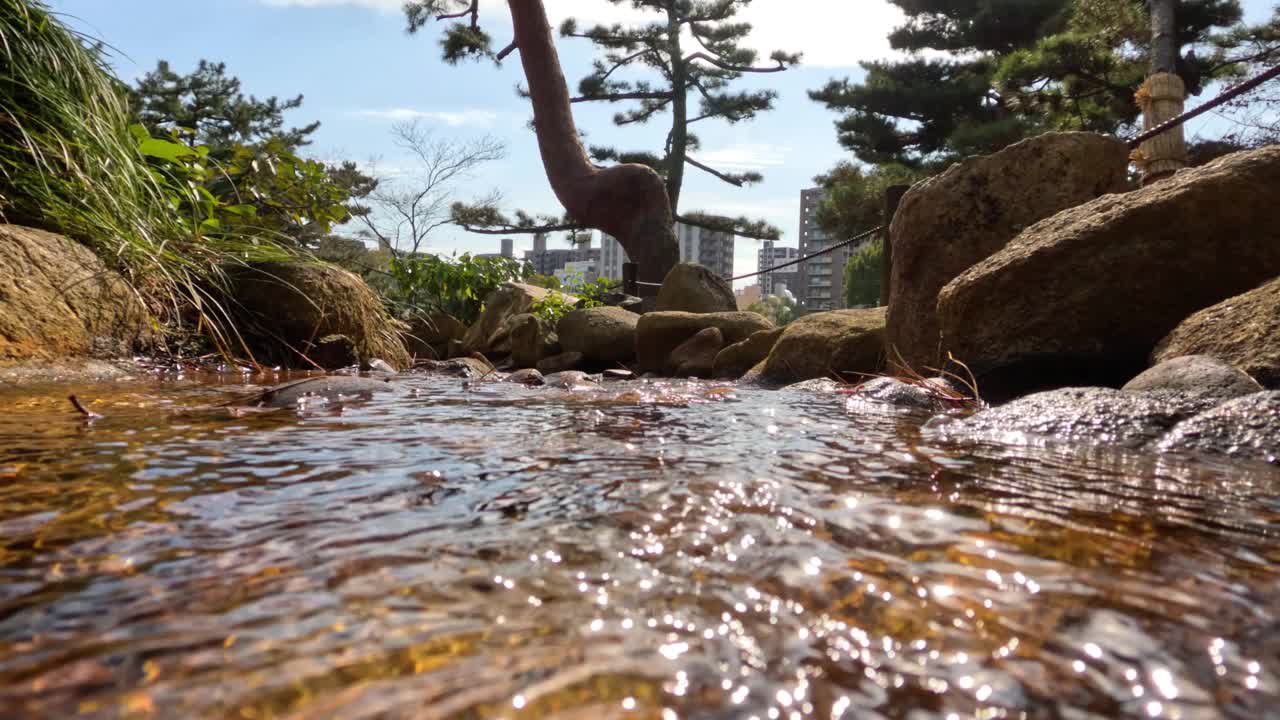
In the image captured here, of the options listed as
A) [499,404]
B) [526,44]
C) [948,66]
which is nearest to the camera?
[499,404]

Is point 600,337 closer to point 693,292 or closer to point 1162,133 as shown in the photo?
point 693,292

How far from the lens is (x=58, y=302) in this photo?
386 centimetres

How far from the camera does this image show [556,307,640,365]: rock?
879cm

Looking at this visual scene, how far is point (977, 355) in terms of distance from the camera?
14.2ft

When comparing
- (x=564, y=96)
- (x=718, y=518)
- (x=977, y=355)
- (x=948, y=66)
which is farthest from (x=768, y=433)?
(x=948, y=66)

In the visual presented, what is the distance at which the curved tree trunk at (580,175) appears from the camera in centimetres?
1408

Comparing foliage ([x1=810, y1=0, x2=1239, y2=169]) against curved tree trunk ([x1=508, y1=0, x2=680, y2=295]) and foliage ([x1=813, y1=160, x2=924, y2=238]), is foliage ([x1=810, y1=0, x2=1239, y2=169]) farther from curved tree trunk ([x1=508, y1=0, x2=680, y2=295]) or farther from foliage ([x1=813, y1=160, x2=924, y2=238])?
curved tree trunk ([x1=508, y1=0, x2=680, y2=295])

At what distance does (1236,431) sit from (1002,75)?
17.0 metres

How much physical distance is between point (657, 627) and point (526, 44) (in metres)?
14.7

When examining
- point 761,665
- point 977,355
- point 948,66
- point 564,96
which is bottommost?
point 761,665

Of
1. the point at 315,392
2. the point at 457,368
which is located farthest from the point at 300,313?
the point at 315,392

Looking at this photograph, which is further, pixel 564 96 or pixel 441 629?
pixel 564 96

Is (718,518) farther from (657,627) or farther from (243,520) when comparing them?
(243,520)

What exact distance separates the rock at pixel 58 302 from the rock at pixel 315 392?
1.28m
